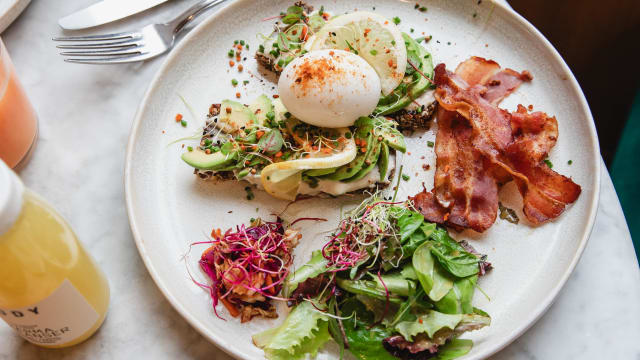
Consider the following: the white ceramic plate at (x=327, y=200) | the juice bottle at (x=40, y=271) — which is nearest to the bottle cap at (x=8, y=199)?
the juice bottle at (x=40, y=271)

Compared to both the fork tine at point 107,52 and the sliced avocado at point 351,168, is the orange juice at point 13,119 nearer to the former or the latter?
the fork tine at point 107,52

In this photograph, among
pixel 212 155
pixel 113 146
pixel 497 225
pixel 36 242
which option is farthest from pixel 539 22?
pixel 36 242

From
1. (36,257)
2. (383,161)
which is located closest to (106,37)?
(36,257)

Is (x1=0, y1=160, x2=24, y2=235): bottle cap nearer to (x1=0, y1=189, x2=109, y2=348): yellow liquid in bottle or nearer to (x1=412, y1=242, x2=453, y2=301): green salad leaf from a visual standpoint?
(x1=0, y1=189, x2=109, y2=348): yellow liquid in bottle

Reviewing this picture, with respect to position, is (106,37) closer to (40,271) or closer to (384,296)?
(40,271)

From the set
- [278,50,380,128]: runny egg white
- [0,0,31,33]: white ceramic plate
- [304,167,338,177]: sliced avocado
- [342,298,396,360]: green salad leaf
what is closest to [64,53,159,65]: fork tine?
[0,0,31,33]: white ceramic plate
